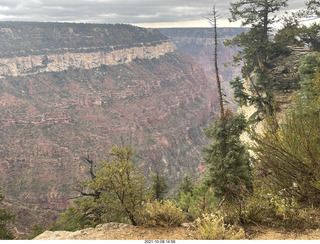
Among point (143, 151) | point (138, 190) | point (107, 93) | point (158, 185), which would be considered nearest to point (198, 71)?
point (107, 93)

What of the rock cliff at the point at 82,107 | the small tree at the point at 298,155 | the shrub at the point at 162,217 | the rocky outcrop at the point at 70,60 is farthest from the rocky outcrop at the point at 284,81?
the rocky outcrop at the point at 70,60

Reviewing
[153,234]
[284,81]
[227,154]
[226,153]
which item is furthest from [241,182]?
[284,81]

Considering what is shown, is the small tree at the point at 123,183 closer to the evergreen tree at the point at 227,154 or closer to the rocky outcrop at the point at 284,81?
the evergreen tree at the point at 227,154

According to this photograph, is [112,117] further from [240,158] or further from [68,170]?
[240,158]

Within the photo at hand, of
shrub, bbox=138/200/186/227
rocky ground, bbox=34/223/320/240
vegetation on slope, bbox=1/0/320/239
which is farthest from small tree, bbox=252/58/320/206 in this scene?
shrub, bbox=138/200/186/227

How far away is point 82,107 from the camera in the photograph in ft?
362

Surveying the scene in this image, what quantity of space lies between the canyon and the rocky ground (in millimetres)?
48144

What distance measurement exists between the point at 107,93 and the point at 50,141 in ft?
144

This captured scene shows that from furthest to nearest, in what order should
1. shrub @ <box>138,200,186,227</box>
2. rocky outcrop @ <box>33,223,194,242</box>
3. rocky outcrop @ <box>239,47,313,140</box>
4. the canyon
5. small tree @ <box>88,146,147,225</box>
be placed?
1. the canyon
2. rocky outcrop @ <box>239,47,313,140</box>
3. small tree @ <box>88,146,147,225</box>
4. shrub @ <box>138,200,186,227</box>
5. rocky outcrop @ <box>33,223,194,242</box>

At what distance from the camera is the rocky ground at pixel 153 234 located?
21.3ft

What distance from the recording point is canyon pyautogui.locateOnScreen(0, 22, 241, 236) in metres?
72.6

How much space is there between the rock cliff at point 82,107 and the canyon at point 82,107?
37 centimetres

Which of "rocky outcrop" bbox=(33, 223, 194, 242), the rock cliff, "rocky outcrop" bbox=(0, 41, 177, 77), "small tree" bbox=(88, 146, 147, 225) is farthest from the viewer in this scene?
"rocky outcrop" bbox=(0, 41, 177, 77)

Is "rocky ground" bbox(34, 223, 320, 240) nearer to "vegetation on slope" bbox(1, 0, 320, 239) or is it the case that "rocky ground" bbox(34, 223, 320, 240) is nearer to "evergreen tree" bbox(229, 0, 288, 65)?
"vegetation on slope" bbox(1, 0, 320, 239)
